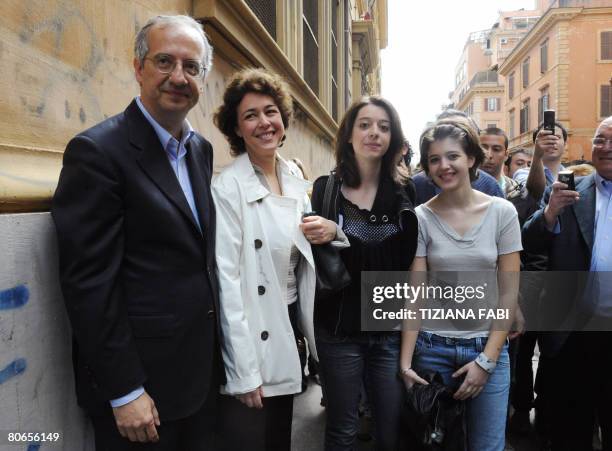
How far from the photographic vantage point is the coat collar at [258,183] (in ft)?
6.47

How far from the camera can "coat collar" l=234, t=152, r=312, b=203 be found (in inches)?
77.6

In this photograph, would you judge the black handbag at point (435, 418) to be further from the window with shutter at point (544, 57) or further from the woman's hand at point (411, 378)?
the window with shutter at point (544, 57)

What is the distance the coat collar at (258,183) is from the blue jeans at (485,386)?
1.00 metres

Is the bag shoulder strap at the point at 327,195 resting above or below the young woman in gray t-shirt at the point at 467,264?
above

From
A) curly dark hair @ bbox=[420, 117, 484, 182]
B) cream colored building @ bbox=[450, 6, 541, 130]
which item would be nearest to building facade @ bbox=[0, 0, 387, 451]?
curly dark hair @ bbox=[420, 117, 484, 182]

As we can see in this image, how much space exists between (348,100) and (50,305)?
40.1 feet

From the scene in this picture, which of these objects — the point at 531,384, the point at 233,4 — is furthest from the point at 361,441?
the point at 233,4

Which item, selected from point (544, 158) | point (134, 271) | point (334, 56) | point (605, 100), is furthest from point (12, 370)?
point (605, 100)

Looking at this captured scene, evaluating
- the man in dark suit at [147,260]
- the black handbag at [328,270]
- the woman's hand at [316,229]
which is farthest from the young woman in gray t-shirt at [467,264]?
the man in dark suit at [147,260]

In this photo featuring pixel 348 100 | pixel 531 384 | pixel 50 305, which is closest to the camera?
pixel 50 305

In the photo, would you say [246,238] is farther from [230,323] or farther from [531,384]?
[531,384]

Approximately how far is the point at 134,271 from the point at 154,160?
384mm

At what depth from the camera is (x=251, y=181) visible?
2002 mm

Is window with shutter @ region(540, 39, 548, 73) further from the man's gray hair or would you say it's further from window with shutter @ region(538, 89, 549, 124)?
the man's gray hair
